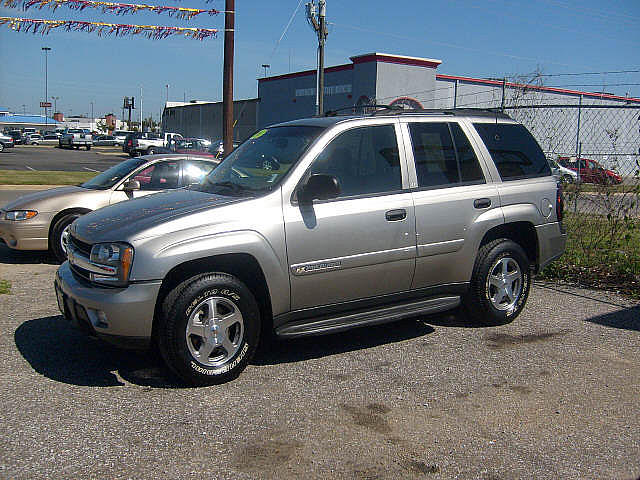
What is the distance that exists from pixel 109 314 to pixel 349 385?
176 centimetres

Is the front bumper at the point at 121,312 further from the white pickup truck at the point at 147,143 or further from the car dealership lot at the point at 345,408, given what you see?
the white pickup truck at the point at 147,143

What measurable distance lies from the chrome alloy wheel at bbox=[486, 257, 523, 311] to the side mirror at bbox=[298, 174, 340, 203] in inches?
79.6

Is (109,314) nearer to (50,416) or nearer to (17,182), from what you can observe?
(50,416)

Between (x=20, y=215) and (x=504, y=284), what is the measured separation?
20.6 feet

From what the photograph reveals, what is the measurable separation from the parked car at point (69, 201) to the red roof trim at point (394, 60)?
24513mm

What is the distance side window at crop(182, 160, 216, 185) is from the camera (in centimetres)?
944

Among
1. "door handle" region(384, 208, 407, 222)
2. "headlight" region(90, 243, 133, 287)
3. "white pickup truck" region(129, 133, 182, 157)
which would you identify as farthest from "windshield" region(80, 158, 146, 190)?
"white pickup truck" region(129, 133, 182, 157)

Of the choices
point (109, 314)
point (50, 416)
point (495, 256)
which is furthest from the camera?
point (495, 256)

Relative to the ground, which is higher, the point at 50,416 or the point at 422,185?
the point at 422,185

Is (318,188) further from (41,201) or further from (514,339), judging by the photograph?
(41,201)

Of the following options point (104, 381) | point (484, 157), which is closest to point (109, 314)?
point (104, 381)

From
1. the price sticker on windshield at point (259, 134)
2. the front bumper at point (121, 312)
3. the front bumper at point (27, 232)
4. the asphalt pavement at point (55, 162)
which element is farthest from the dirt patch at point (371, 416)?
the asphalt pavement at point (55, 162)

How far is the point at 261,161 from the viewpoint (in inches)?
217

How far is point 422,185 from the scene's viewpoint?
558cm
